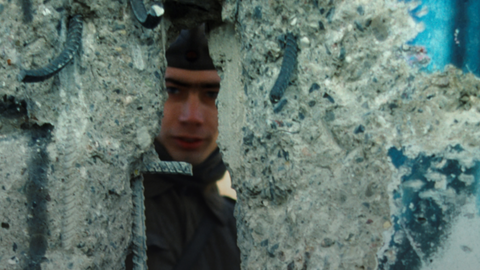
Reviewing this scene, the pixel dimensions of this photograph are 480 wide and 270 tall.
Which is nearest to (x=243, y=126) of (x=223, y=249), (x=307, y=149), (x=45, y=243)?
(x=307, y=149)

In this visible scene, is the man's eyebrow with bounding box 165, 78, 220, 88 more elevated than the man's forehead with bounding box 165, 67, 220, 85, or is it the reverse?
the man's forehead with bounding box 165, 67, 220, 85

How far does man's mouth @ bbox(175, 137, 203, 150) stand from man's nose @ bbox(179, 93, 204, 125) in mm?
108

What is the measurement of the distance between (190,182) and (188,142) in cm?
21

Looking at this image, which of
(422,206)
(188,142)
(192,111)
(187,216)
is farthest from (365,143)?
(187,216)

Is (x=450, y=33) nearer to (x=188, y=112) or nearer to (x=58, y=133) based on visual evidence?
(x=58, y=133)

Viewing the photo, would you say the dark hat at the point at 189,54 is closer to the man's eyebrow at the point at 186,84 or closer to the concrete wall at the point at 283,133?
the man's eyebrow at the point at 186,84

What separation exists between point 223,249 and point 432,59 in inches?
63.6

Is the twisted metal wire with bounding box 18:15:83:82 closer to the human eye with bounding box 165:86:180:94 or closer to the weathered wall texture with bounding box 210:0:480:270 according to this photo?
the weathered wall texture with bounding box 210:0:480:270

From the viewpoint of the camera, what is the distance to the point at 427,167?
93 centimetres

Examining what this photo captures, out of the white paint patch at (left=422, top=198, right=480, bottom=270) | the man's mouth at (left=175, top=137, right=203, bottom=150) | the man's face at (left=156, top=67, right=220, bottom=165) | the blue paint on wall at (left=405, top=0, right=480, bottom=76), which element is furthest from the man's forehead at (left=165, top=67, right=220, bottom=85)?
the white paint patch at (left=422, top=198, right=480, bottom=270)

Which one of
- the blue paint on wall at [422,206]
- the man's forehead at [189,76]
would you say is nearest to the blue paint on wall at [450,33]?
the blue paint on wall at [422,206]

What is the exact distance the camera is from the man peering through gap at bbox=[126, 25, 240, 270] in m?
2.12

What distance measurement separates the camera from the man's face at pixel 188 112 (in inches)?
83.2

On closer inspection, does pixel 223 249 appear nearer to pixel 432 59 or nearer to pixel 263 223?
pixel 263 223
